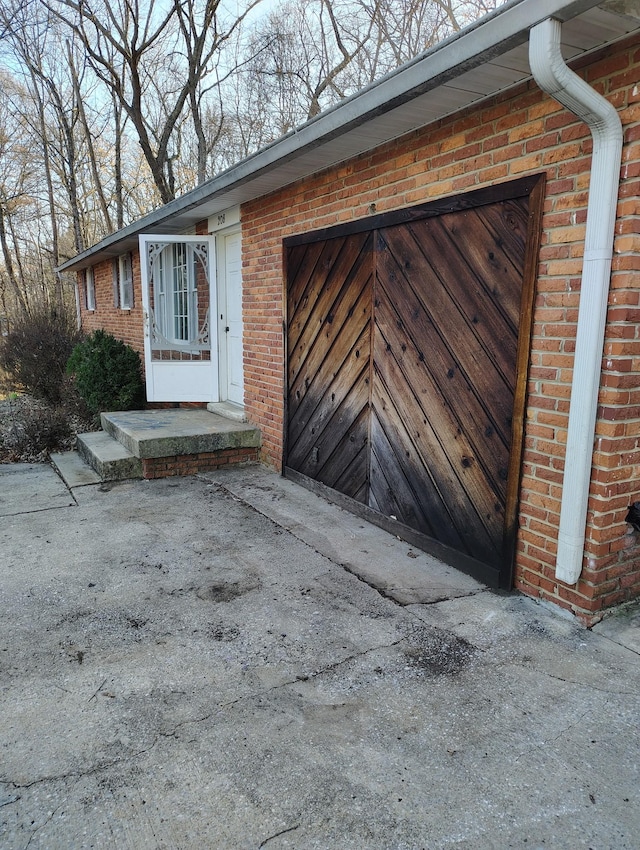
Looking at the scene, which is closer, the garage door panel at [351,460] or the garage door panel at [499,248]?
the garage door panel at [499,248]

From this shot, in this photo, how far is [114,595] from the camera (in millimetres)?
3107

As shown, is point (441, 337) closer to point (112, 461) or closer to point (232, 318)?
point (112, 461)

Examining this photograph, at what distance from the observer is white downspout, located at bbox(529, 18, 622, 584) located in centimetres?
223

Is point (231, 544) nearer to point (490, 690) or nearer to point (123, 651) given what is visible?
point (123, 651)

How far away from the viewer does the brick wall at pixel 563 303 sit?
2486 mm

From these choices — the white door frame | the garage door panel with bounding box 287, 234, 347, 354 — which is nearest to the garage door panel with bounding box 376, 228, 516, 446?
the garage door panel with bounding box 287, 234, 347, 354

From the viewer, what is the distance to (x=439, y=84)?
2688mm

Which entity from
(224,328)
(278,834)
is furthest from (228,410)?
(278,834)

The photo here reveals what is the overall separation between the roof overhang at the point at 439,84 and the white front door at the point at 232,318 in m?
1.54

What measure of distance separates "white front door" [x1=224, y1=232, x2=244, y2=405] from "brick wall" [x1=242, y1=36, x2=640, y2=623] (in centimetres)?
329

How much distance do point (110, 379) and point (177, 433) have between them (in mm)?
2602

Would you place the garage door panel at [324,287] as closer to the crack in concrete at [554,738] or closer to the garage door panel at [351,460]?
the garage door panel at [351,460]

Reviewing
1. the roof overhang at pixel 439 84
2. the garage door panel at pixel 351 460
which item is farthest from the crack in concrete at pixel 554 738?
the roof overhang at pixel 439 84

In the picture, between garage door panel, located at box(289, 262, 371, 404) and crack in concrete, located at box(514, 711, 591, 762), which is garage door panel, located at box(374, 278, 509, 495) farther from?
crack in concrete, located at box(514, 711, 591, 762)
